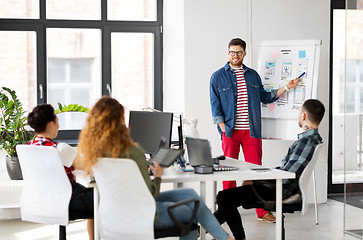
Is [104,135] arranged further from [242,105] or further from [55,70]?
[55,70]

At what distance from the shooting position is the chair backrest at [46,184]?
3756 millimetres

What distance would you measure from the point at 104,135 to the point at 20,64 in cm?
332

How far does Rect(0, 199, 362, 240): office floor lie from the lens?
5.22m

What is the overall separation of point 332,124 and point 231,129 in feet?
6.21

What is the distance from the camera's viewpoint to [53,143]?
13.2 ft

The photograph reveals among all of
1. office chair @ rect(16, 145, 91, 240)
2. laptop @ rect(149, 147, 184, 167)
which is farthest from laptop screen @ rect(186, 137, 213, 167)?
office chair @ rect(16, 145, 91, 240)

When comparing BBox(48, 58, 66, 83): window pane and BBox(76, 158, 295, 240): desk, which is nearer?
BBox(76, 158, 295, 240): desk

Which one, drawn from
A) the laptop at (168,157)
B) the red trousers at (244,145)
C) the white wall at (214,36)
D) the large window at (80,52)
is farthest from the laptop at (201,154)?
the large window at (80,52)

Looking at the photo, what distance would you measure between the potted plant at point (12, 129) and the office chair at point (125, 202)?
99.8 inches

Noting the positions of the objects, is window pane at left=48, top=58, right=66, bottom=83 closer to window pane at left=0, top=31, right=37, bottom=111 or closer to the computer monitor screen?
window pane at left=0, top=31, right=37, bottom=111

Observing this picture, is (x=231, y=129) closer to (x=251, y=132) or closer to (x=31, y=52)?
(x=251, y=132)

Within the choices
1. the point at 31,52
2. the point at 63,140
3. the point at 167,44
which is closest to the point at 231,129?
the point at 167,44

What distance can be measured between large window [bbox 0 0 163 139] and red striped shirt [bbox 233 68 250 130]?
123 centimetres

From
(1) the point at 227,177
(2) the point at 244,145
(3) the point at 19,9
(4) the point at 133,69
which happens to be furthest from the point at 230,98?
(3) the point at 19,9
